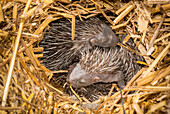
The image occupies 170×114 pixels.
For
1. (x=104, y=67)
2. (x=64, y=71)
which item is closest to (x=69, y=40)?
(x=64, y=71)

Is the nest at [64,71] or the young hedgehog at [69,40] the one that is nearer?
the nest at [64,71]

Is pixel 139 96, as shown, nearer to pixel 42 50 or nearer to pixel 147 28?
pixel 147 28

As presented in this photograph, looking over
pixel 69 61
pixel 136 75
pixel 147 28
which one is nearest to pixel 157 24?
pixel 147 28

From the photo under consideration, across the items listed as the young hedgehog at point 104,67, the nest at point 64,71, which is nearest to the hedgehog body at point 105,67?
the young hedgehog at point 104,67

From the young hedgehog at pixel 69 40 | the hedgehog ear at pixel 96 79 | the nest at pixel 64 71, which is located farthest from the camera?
the young hedgehog at pixel 69 40

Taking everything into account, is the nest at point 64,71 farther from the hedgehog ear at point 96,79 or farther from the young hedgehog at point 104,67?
the hedgehog ear at point 96,79

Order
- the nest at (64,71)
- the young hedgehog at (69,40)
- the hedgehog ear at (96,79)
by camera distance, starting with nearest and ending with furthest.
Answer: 1. the nest at (64,71)
2. the hedgehog ear at (96,79)
3. the young hedgehog at (69,40)

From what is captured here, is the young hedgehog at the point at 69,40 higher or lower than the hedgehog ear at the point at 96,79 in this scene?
higher
